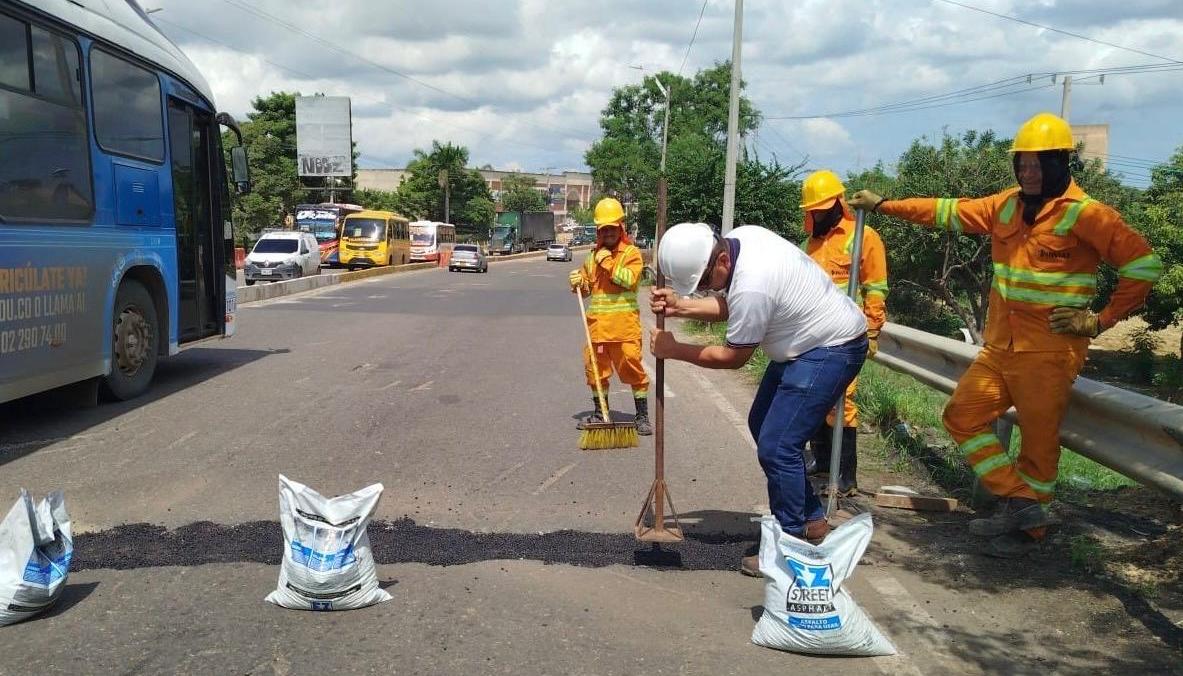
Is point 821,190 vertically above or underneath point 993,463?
above

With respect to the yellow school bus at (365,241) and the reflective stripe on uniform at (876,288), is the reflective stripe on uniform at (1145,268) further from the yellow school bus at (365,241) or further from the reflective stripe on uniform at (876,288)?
the yellow school bus at (365,241)

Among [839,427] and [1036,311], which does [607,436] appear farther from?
[1036,311]

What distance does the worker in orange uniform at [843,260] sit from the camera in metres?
5.61

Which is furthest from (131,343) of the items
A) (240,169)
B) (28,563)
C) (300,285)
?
(300,285)

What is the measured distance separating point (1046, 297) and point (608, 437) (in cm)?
269

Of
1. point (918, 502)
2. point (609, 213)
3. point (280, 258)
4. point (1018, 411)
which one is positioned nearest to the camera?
point (1018, 411)

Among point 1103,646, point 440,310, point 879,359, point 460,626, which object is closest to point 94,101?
point 460,626

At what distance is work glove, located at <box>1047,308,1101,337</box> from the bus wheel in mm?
7051

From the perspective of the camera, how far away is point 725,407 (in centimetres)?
861

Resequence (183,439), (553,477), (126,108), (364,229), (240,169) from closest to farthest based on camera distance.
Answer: (553,477) → (183,439) → (126,108) → (240,169) → (364,229)

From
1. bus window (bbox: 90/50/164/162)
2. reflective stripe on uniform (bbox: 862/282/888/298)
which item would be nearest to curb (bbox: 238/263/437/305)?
bus window (bbox: 90/50/164/162)

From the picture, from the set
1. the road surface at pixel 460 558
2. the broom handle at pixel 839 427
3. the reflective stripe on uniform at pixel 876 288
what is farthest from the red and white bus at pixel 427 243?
the broom handle at pixel 839 427

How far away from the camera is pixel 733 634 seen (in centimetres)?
362

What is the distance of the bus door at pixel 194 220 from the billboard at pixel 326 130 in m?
37.9
